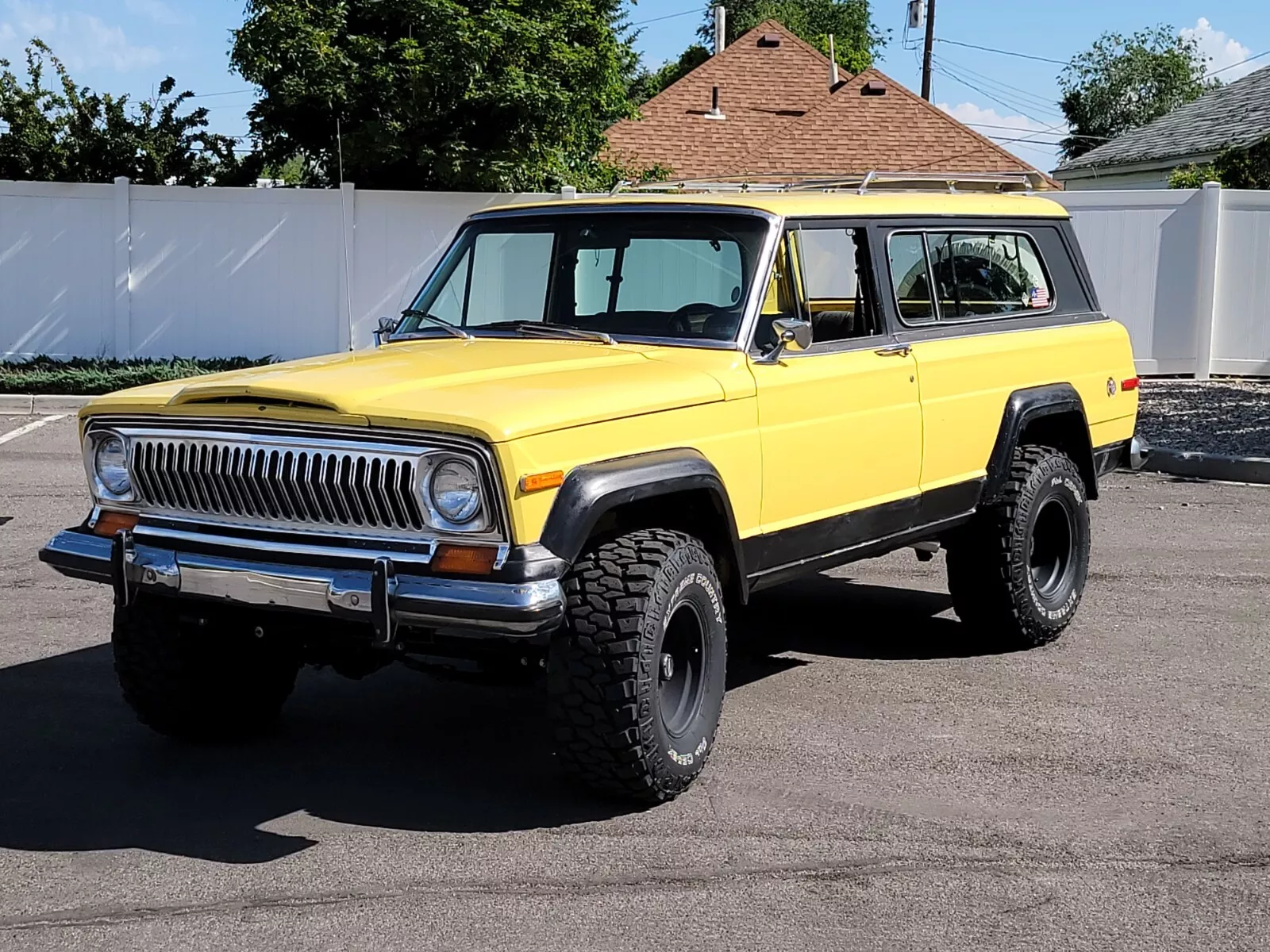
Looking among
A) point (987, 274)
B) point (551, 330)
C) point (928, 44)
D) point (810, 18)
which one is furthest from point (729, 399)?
point (810, 18)

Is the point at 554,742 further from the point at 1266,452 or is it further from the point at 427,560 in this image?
the point at 1266,452

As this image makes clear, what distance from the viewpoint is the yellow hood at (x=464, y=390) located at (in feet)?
14.4

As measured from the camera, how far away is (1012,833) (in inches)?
182

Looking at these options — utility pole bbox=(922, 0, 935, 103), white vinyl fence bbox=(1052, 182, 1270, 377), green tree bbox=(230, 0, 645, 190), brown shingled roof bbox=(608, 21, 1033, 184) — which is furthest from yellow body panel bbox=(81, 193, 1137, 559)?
utility pole bbox=(922, 0, 935, 103)

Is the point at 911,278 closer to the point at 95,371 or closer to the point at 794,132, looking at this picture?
the point at 95,371

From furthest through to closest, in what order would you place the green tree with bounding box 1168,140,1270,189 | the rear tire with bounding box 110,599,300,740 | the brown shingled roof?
the brown shingled roof < the green tree with bounding box 1168,140,1270,189 < the rear tire with bounding box 110,599,300,740

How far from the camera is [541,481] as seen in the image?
4.37m

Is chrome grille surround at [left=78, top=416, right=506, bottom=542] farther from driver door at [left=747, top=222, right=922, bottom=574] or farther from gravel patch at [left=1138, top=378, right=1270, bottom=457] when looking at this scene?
gravel patch at [left=1138, top=378, right=1270, bottom=457]

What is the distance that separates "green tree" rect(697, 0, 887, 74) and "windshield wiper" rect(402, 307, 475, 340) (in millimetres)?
52627

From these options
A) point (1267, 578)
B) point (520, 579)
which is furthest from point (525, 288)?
point (1267, 578)

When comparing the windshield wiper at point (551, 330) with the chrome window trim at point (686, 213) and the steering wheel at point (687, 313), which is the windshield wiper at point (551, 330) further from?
the steering wheel at point (687, 313)

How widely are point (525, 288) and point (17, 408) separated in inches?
424

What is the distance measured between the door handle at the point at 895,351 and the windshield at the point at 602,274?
70cm

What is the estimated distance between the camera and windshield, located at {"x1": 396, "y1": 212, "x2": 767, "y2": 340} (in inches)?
221
